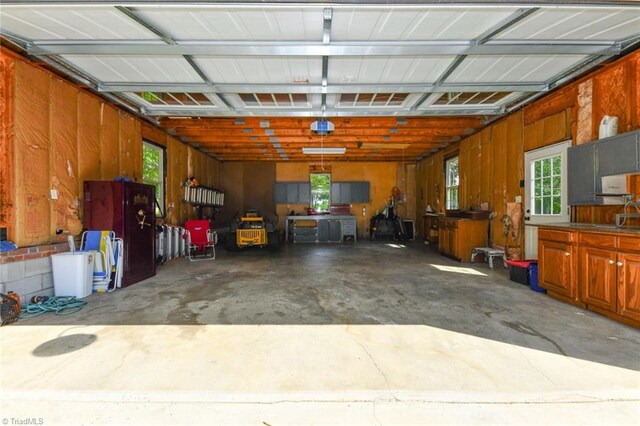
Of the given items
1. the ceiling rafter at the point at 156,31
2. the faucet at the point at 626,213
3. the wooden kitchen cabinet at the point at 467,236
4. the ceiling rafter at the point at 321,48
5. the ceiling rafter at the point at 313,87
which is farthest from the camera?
the wooden kitchen cabinet at the point at 467,236

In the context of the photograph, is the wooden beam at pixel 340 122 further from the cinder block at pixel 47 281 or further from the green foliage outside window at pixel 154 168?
the cinder block at pixel 47 281

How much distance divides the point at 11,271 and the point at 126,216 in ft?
4.43

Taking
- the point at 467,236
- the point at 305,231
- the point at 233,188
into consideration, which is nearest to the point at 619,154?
the point at 467,236

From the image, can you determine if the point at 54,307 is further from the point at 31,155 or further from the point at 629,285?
the point at 629,285

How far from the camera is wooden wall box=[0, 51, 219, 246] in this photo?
3.12m

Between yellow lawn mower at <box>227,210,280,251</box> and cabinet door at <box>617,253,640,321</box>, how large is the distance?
21.1ft

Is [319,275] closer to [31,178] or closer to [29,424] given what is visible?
[29,424]

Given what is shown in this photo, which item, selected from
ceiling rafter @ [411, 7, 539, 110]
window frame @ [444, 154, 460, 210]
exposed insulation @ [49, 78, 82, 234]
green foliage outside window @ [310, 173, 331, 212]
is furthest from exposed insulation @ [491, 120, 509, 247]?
exposed insulation @ [49, 78, 82, 234]

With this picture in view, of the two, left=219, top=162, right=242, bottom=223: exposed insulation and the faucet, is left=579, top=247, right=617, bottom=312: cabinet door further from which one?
left=219, top=162, right=242, bottom=223: exposed insulation

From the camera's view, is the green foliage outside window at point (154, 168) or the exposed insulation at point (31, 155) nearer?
the exposed insulation at point (31, 155)

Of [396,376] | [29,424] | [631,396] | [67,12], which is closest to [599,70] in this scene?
[631,396]

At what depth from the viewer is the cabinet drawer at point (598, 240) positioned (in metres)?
2.75

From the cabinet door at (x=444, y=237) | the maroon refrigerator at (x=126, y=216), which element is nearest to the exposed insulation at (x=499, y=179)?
Result: the cabinet door at (x=444, y=237)

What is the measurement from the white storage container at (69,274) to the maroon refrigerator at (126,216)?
561 mm
